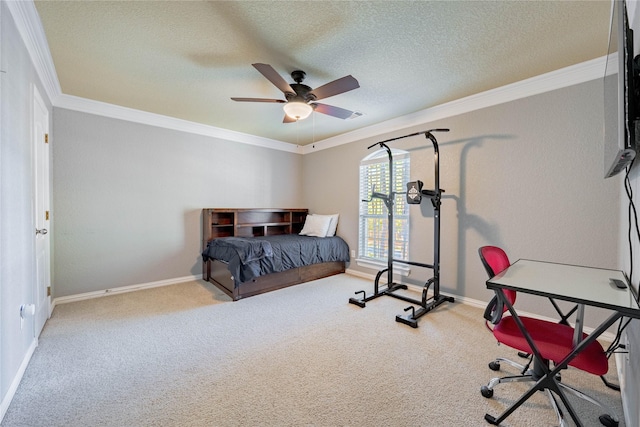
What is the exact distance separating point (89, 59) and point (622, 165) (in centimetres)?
403

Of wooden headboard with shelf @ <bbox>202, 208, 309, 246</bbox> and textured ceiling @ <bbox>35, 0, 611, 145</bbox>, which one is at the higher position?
textured ceiling @ <bbox>35, 0, 611, 145</bbox>

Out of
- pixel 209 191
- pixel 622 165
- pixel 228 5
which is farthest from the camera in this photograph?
pixel 209 191

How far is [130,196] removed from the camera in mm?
3689

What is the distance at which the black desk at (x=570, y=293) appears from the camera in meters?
1.15

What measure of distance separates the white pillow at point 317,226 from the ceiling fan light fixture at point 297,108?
7.78 feet

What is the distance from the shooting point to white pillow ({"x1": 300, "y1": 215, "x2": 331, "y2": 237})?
466 cm

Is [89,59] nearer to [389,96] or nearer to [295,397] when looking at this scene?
[389,96]

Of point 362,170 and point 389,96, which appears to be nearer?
point 389,96

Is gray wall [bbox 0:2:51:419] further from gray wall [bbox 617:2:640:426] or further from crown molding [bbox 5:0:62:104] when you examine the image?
gray wall [bbox 617:2:640:426]

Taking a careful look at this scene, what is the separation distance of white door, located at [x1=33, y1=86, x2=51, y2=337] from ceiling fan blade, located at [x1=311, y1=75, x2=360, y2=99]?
8.03 feet

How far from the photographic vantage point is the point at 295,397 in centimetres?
163

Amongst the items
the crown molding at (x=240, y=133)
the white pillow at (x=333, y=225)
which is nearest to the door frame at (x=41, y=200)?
the crown molding at (x=240, y=133)

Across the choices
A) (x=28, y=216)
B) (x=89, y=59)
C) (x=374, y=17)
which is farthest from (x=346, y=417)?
(x=89, y=59)

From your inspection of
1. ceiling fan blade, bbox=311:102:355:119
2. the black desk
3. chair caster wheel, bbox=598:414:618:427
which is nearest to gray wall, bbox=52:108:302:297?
ceiling fan blade, bbox=311:102:355:119
